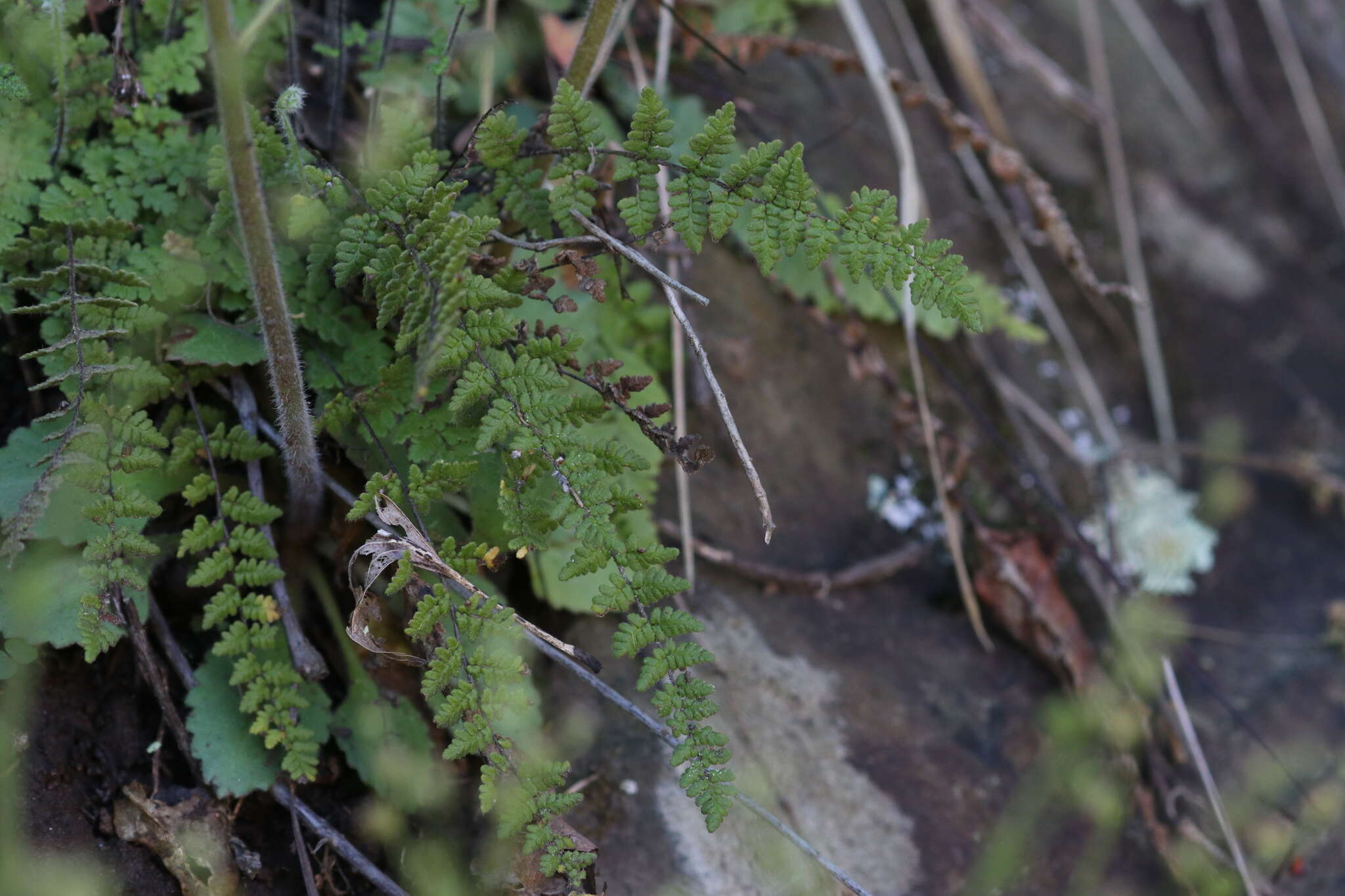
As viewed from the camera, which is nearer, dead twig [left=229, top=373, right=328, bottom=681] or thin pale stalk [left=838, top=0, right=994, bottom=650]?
dead twig [left=229, top=373, right=328, bottom=681]

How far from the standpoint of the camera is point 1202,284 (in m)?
3.66

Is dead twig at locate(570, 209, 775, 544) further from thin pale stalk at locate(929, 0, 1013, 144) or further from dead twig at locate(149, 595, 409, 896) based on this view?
thin pale stalk at locate(929, 0, 1013, 144)

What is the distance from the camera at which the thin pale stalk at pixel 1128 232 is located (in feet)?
10.8

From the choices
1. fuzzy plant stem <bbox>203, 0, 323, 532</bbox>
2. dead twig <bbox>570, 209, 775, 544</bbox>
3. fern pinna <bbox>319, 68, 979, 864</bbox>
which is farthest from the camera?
dead twig <bbox>570, 209, 775, 544</bbox>

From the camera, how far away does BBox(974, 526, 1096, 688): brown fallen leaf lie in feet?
8.43

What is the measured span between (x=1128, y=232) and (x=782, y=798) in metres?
2.48

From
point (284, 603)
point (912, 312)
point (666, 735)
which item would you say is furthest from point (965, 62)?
point (284, 603)

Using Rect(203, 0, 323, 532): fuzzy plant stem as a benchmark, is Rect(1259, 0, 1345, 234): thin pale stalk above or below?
below

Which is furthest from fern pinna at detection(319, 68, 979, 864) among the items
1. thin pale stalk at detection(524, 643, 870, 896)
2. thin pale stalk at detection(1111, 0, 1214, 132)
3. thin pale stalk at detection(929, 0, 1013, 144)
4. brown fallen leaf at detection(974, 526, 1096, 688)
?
thin pale stalk at detection(1111, 0, 1214, 132)

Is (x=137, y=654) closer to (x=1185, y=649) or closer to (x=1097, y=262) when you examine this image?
(x=1185, y=649)

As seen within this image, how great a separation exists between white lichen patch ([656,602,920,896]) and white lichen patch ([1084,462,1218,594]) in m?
1.13

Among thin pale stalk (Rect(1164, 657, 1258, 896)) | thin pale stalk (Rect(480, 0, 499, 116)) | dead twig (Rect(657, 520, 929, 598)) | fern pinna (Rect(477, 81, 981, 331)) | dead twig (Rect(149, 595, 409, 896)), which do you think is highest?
thin pale stalk (Rect(480, 0, 499, 116))

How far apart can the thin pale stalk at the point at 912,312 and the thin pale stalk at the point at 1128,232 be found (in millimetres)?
826

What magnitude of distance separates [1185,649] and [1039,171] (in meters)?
1.76
